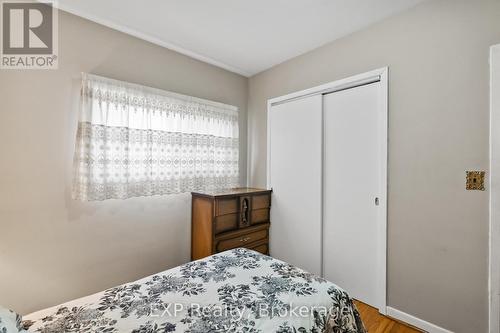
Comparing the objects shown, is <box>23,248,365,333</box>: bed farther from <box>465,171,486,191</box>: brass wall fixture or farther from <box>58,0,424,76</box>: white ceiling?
<box>58,0,424,76</box>: white ceiling

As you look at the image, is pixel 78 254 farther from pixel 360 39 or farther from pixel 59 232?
pixel 360 39

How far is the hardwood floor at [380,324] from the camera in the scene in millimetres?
1825

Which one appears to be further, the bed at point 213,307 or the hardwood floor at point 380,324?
the hardwood floor at point 380,324

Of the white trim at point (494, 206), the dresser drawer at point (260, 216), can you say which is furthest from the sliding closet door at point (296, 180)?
the white trim at point (494, 206)

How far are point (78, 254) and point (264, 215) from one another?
1.94 m

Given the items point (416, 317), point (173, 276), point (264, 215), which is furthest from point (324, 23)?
point (416, 317)

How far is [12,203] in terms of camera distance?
1.70 m

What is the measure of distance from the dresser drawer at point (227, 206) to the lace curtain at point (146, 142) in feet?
1.24

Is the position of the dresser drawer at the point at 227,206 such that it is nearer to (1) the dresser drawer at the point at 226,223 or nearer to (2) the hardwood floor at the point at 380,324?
(1) the dresser drawer at the point at 226,223

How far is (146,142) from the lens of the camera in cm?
227

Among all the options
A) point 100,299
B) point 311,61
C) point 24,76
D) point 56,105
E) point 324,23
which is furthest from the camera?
point 311,61

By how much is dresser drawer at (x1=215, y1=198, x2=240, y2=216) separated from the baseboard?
66.2 inches

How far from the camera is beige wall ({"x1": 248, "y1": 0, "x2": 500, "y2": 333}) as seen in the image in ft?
5.19

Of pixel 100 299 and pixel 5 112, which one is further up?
pixel 5 112
